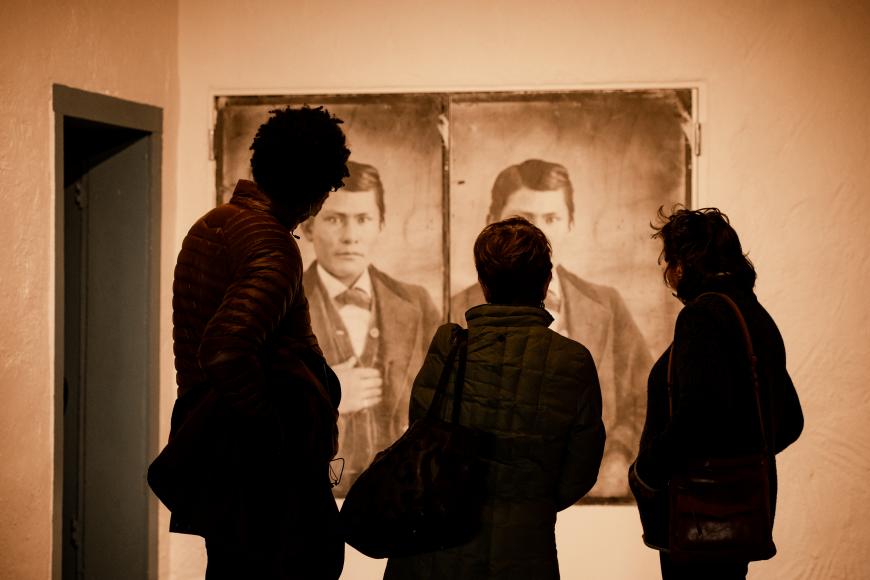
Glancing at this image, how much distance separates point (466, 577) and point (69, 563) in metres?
2.38

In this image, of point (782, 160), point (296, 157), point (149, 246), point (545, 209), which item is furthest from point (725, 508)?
point (149, 246)

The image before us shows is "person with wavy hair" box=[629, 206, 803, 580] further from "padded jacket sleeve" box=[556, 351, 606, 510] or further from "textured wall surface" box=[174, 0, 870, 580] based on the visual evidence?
"textured wall surface" box=[174, 0, 870, 580]

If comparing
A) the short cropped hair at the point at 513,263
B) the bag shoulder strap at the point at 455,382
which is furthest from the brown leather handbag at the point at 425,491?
the short cropped hair at the point at 513,263

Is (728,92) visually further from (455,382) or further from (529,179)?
(455,382)

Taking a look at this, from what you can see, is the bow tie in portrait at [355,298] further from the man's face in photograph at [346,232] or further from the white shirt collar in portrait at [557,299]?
the white shirt collar in portrait at [557,299]

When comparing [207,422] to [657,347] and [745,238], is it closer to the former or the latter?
[657,347]

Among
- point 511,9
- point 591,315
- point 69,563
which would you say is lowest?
point 69,563

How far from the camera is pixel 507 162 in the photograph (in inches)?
149

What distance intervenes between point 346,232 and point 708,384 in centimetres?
189

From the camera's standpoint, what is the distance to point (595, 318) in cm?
377

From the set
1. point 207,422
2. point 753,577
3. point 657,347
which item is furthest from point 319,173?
point 753,577

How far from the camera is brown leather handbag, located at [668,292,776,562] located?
238 centimetres

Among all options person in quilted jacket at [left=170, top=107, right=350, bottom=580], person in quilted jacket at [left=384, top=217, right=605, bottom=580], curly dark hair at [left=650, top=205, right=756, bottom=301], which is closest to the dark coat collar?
person in quilted jacket at [left=384, top=217, right=605, bottom=580]

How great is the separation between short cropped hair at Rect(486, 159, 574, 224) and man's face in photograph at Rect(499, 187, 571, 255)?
0.05 feet
